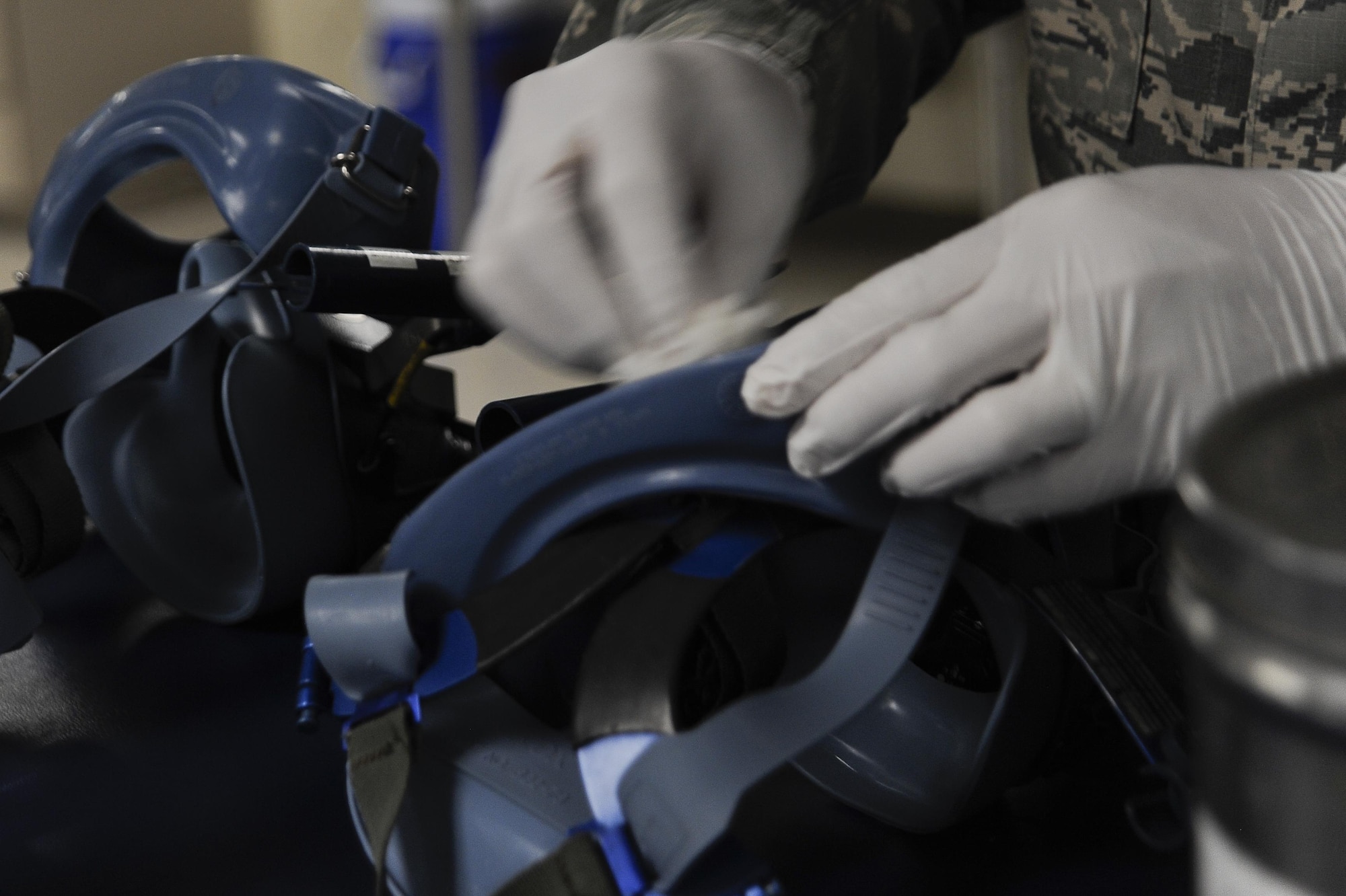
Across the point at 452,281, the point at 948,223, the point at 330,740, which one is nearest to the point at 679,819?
the point at 330,740

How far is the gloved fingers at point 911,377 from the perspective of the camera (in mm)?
421

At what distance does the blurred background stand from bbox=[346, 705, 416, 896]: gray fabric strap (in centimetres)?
109

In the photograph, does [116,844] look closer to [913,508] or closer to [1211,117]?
[913,508]

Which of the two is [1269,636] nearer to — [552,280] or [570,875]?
[570,875]

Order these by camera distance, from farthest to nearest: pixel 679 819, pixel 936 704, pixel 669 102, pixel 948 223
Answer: pixel 948 223
pixel 669 102
pixel 936 704
pixel 679 819

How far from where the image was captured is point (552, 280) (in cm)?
61

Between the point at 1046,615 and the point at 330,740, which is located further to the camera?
the point at 330,740

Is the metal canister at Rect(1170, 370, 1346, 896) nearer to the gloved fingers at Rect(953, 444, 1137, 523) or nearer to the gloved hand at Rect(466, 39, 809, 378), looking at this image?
the gloved fingers at Rect(953, 444, 1137, 523)

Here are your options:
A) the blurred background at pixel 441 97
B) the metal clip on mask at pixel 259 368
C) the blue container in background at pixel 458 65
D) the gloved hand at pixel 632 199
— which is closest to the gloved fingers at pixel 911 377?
the gloved hand at pixel 632 199

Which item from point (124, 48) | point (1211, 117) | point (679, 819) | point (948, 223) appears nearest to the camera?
point (679, 819)

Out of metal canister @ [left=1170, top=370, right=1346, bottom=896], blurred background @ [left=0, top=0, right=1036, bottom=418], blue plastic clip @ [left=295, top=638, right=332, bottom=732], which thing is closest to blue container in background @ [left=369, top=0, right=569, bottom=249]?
blurred background @ [left=0, top=0, right=1036, bottom=418]

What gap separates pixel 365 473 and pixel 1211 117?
1.80 ft

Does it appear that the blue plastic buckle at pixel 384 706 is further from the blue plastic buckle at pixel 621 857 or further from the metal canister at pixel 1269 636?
the metal canister at pixel 1269 636

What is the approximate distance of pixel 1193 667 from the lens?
0.20 m
